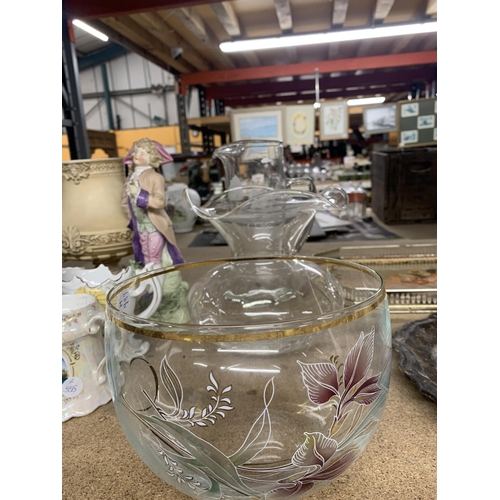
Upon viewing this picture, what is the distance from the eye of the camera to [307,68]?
115 inches

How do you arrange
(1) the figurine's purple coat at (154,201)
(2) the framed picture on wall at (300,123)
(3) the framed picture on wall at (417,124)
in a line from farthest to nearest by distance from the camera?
A: 1. (2) the framed picture on wall at (300,123)
2. (3) the framed picture on wall at (417,124)
3. (1) the figurine's purple coat at (154,201)

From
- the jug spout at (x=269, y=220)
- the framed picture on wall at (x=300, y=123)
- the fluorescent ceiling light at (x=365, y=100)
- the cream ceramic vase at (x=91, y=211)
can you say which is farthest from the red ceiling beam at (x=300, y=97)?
the jug spout at (x=269, y=220)

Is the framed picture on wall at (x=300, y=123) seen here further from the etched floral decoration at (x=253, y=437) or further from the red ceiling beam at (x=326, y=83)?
the etched floral decoration at (x=253, y=437)

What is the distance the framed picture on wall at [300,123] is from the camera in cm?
211

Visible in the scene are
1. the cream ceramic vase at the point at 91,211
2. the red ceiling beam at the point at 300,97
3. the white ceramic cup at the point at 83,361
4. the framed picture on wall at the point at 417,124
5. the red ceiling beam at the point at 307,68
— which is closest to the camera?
the white ceramic cup at the point at 83,361

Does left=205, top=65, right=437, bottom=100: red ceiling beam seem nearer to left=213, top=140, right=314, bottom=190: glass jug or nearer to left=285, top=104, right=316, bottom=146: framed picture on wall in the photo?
left=285, top=104, right=316, bottom=146: framed picture on wall

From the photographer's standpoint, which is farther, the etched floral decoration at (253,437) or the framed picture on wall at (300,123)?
the framed picture on wall at (300,123)

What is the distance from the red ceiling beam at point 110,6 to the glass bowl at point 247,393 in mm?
1316

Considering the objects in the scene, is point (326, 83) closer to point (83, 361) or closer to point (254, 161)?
point (254, 161)

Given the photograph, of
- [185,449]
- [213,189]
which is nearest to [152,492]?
[185,449]

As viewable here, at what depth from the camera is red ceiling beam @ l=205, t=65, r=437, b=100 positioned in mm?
3387

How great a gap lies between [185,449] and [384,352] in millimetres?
121

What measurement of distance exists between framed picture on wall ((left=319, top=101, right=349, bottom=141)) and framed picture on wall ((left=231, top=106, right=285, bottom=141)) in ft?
1.09

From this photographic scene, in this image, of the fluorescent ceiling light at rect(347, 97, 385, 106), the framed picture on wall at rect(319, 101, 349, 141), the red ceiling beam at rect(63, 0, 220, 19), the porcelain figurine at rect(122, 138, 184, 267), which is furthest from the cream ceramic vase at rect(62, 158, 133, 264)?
the fluorescent ceiling light at rect(347, 97, 385, 106)
